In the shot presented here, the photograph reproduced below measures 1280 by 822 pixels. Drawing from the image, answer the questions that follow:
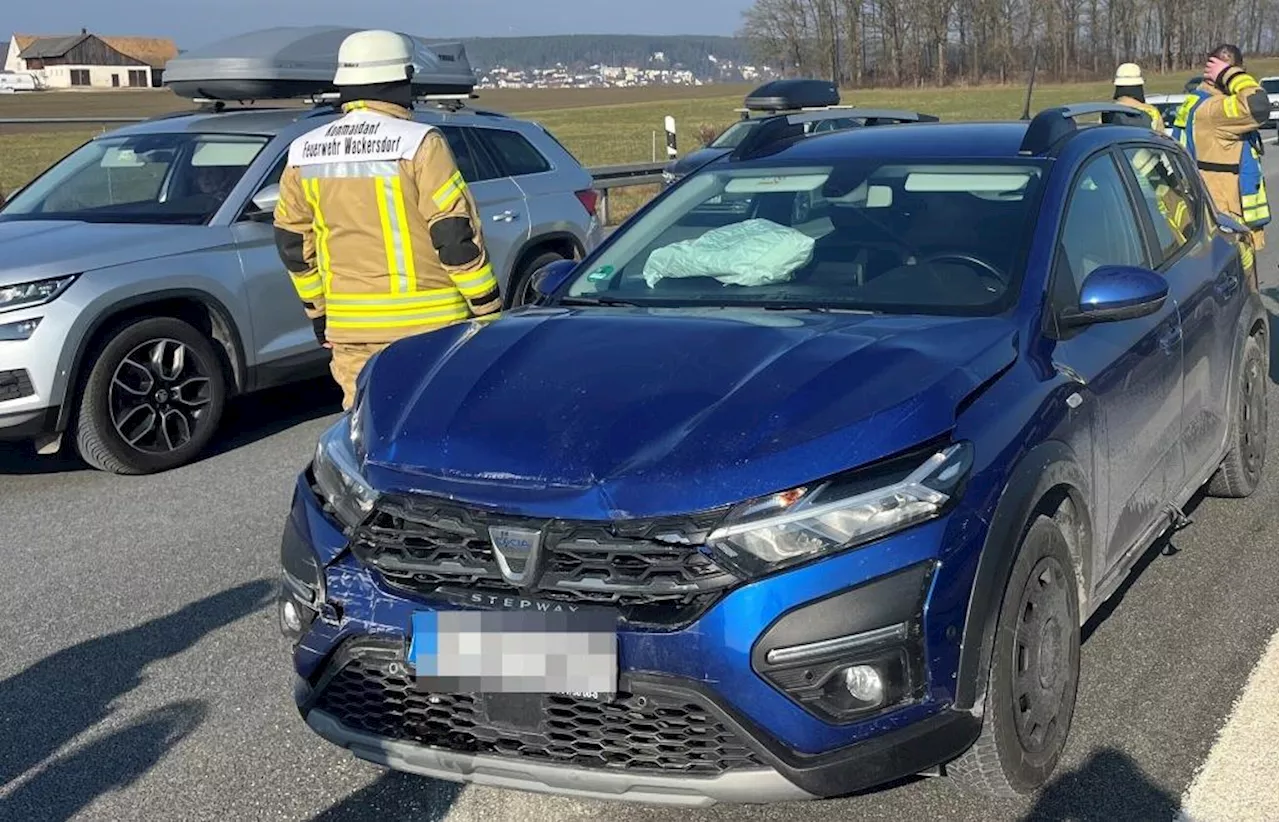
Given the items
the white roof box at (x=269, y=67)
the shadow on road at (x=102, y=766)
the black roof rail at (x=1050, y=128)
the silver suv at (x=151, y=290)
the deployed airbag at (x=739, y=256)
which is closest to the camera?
the shadow on road at (x=102, y=766)

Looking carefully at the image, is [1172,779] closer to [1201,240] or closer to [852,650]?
[852,650]

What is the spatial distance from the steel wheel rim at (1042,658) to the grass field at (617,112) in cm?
1835

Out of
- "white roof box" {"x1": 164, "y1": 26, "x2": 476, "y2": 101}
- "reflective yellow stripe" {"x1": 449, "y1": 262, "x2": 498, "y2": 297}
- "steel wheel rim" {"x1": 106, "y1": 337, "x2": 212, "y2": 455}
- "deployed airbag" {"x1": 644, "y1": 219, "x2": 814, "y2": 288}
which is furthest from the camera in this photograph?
"white roof box" {"x1": 164, "y1": 26, "x2": 476, "y2": 101}

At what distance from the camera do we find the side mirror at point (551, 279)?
462 cm

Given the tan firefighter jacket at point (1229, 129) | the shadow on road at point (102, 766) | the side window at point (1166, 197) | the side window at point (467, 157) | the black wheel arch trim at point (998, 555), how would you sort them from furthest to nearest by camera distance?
the tan firefighter jacket at point (1229, 129)
the side window at point (467, 157)
the side window at point (1166, 197)
the shadow on road at point (102, 766)
the black wheel arch trim at point (998, 555)

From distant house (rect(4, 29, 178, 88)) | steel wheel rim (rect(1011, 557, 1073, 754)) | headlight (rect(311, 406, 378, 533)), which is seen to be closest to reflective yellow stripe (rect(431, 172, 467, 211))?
headlight (rect(311, 406, 378, 533))

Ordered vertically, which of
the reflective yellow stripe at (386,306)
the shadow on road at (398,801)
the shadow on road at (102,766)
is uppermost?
the reflective yellow stripe at (386,306)

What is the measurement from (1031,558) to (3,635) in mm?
3528

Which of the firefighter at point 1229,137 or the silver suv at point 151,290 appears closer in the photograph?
the silver suv at point 151,290

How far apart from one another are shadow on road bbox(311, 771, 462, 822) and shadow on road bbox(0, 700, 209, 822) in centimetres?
64

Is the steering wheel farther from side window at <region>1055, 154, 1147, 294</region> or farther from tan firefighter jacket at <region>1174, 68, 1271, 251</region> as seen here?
tan firefighter jacket at <region>1174, 68, 1271, 251</region>

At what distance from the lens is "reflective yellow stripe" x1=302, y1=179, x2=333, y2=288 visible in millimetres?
5398

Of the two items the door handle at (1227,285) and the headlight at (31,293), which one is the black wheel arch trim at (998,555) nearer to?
the door handle at (1227,285)

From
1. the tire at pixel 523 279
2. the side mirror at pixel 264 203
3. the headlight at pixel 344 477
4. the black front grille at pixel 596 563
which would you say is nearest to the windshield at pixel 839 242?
the headlight at pixel 344 477
